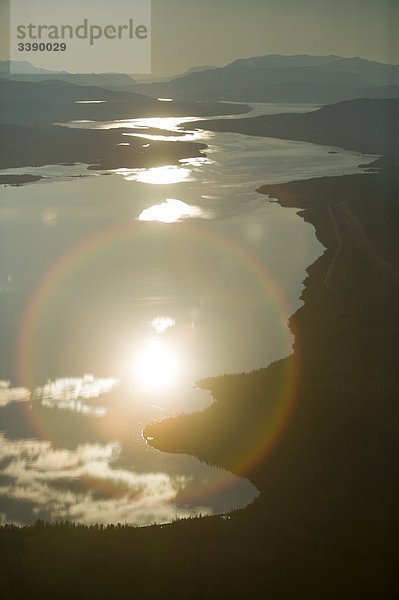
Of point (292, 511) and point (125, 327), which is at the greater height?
point (125, 327)

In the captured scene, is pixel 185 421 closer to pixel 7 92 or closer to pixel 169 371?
pixel 169 371

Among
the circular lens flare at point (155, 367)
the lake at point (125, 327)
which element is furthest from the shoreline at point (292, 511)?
the circular lens flare at point (155, 367)

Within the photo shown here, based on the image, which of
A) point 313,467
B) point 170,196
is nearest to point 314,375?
point 313,467

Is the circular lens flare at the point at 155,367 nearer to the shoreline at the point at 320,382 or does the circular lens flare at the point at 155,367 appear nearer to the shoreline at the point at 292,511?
the shoreline at the point at 320,382

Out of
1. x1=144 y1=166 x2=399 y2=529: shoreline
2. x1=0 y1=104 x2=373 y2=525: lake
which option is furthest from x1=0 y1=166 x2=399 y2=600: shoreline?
x1=0 y1=104 x2=373 y2=525: lake

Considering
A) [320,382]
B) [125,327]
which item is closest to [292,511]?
[320,382]

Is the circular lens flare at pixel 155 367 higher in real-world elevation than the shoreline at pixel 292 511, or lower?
higher

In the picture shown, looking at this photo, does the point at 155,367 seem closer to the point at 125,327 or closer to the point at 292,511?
the point at 125,327
